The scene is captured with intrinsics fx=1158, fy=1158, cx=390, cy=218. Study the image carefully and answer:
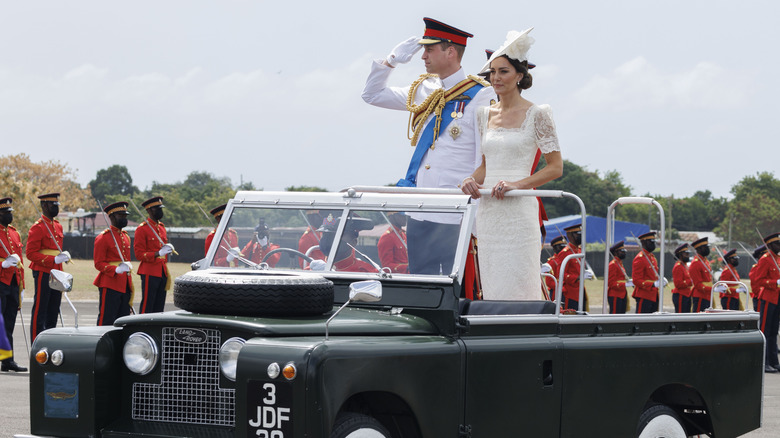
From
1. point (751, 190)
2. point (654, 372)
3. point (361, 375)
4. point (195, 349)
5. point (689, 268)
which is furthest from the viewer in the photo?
point (751, 190)

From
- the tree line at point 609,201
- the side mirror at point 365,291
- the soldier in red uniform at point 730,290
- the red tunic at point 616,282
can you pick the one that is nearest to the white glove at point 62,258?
the side mirror at point 365,291

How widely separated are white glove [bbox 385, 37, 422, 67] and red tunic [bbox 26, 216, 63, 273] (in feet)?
25.4

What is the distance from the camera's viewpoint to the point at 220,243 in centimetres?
652

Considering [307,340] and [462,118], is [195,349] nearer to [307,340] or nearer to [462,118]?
[307,340]

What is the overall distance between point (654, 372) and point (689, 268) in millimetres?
15898

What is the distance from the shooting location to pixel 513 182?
680 cm

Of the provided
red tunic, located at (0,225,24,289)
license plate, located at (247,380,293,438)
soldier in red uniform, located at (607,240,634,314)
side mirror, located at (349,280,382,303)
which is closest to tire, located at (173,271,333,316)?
side mirror, located at (349,280,382,303)

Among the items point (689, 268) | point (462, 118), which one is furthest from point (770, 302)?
point (462, 118)

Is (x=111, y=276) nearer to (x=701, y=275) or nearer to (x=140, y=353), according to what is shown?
(x=140, y=353)

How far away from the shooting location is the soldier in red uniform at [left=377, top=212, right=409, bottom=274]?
6.05 m

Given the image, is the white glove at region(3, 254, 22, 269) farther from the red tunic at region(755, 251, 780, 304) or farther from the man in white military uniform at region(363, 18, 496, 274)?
the red tunic at region(755, 251, 780, 304)

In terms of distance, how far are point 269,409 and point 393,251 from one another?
1.61m

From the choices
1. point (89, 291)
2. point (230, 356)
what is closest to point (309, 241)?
point (230, 356)

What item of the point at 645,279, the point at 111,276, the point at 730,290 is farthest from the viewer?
the point at 645,279
